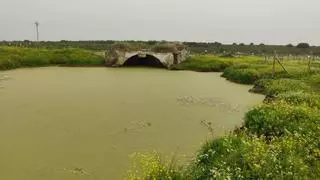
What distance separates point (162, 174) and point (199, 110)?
29.6ft

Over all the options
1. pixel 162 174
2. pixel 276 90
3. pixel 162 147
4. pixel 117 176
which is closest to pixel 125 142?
pixel 162 147

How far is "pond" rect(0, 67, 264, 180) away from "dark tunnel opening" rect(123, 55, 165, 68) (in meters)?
15.2

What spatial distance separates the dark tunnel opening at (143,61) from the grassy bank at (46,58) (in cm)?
277

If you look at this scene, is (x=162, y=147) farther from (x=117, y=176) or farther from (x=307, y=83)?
(x=307, y=83)

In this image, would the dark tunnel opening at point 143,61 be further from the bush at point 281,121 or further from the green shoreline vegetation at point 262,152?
the bush at point 281,121

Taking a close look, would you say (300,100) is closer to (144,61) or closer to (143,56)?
(143,56)

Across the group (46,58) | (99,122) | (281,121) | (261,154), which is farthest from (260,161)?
(46,58)

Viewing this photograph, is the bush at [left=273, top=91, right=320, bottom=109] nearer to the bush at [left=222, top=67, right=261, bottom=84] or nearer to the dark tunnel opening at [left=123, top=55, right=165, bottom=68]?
the bush at [left=222, top=67, right=261, bottom=84]

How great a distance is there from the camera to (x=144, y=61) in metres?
40.7

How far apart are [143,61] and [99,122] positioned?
27.7 metres

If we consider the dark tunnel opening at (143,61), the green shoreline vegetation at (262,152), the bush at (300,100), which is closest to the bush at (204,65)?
the dark tunnel opening at (143,61)

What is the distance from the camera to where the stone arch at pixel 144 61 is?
122 ft

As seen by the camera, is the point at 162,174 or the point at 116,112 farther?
the point at 116,112

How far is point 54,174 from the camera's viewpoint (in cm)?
845
